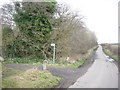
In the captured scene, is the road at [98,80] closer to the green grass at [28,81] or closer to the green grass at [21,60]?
the green grass at [28,81]

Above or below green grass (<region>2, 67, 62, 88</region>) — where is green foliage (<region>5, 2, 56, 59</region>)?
above

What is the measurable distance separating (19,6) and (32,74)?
53.4ft

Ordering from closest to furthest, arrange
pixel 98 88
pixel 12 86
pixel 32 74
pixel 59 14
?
pixel 12 86 < pixel 98 88 < pixel 32 74 < pixel 59 14

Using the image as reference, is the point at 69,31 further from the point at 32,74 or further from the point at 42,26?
the point at 32,74

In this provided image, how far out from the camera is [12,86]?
10383mm

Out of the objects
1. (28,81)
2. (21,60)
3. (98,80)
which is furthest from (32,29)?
(28,81)

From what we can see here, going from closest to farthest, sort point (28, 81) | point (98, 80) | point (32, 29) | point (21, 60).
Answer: point (28, 81), point (98, 80), point (21, 60), point (32, 29)

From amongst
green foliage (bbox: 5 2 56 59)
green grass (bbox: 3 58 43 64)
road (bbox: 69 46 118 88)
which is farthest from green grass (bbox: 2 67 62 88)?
green foliage (bbox: 5 2 56 59)

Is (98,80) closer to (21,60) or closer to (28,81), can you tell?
(28,81)

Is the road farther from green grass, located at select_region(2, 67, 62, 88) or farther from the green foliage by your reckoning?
the green foliage

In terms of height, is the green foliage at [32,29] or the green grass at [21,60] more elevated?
the green foliage at [32,29]

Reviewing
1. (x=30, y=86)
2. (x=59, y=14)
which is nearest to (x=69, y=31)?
(x=59, y=14)

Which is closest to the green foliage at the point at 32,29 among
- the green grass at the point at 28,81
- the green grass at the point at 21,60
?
the green grass at the point at 21,60

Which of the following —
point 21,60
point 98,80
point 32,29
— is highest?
point 32,29
